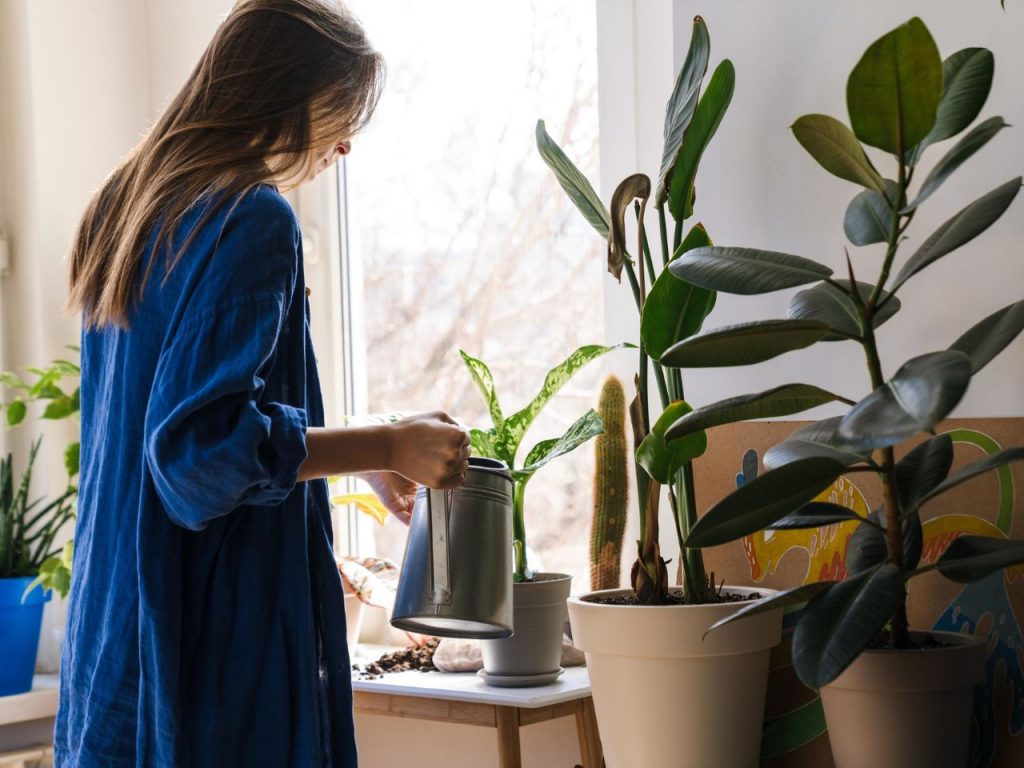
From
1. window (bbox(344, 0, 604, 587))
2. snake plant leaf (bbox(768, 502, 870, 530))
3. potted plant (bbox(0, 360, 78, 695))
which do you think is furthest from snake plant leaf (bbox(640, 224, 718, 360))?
potted plant (bbox(0, 360, 78, 695))

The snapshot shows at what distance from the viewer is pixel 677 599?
1.36m

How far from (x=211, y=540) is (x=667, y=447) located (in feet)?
1.62

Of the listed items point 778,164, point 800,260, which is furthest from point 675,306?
point 778,164

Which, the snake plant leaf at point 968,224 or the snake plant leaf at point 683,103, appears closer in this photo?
the snake plant leaf at point 968,224

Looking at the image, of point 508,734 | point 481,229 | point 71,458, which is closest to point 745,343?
point 508,734

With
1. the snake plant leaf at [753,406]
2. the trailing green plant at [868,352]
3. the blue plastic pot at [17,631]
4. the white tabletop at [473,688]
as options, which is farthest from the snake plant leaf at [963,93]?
the blue plastic pot at [17,631]

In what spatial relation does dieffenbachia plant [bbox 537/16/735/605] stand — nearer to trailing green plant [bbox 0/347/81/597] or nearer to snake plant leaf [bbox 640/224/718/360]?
snake plant leaf [bbox 640/224/718/360]

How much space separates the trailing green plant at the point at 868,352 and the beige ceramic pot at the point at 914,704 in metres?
0.05

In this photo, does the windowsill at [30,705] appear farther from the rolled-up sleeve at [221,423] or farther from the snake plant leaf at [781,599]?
the snake plant leaf at [781,599]

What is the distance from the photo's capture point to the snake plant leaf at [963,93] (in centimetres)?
104

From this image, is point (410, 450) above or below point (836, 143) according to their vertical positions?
below

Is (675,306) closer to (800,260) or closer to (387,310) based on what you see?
(800,260)

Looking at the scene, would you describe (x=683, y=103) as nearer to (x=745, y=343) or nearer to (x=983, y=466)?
(x=745, y=343)

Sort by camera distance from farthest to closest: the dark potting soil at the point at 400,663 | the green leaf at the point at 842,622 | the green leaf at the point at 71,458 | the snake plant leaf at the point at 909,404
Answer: the green leaf at the point at 71,458, the dark potting soil at the point at 400,663, the green leaf at the point at 842,622, the snake plant leaf at the point at 909,404
